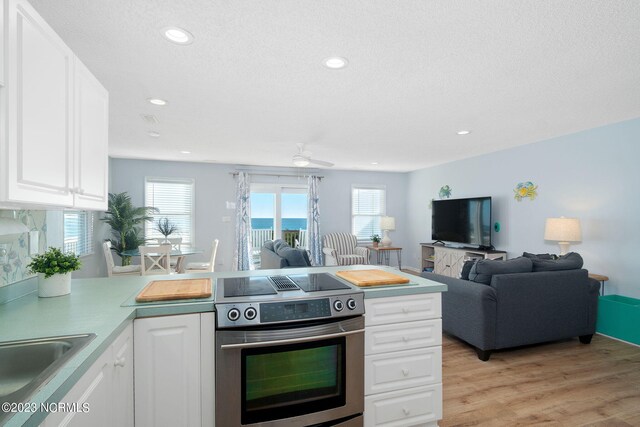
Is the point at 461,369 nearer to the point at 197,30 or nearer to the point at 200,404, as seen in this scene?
the point at 200,404

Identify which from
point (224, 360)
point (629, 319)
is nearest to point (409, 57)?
point (224, 360)

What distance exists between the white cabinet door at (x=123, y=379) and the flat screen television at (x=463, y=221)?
5265 millimetres

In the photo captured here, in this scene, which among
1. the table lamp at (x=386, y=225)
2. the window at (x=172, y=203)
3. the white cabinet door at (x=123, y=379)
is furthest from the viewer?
the table lamp at (x=386, y=225)

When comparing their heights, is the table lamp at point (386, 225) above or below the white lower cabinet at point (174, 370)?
above

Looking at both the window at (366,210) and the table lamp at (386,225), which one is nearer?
the table lamp at (386,225)

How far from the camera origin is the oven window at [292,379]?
1511mm

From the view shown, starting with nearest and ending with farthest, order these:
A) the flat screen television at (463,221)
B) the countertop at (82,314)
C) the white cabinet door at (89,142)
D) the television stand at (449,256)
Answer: the countertop at (82,314) < the white cabinet door at (89,142) < the television stand at (449,256) < the flat screen television at (463,221)

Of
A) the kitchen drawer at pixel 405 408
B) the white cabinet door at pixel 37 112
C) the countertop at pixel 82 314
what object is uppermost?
the white cabinet door at pixel 37 112

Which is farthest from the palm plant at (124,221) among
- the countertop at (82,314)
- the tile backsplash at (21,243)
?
the countertop at (82,314)

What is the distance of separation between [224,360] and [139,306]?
48cm

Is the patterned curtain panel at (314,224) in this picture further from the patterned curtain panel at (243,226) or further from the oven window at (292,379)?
the oven window at (292,379)

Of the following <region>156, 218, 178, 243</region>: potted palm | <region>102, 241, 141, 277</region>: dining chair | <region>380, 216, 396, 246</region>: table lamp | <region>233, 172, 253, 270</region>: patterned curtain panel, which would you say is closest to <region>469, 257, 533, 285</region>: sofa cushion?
<region>380, 216, 396, 246</region>: table lamp

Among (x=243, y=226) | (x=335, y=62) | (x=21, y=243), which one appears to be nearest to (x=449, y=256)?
(x=243, y=226)

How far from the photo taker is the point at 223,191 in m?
6.59
